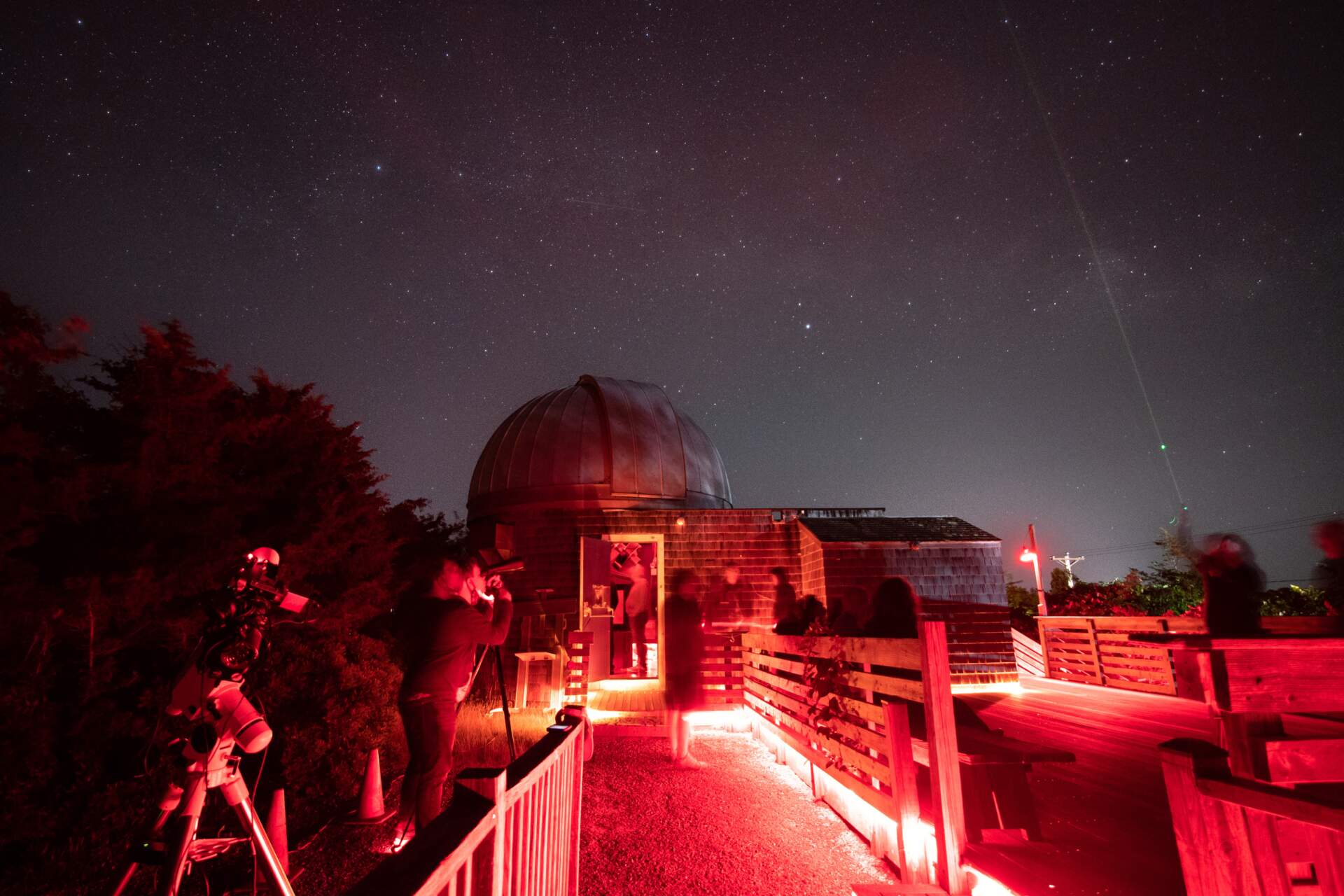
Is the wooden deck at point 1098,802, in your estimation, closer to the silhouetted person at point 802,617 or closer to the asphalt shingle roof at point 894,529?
the silhouetted person at point 802,617

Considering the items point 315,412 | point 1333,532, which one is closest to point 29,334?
point 315,412

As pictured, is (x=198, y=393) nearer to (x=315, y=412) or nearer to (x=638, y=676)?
(x=315, y=412)

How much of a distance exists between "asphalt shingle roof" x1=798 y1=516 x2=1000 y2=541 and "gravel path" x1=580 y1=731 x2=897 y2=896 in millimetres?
5931

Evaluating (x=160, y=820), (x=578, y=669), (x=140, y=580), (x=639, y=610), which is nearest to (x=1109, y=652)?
(x=639, y=610)

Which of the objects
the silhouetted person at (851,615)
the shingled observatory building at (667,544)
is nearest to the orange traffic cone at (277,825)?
the silhouetted person at (851,615)

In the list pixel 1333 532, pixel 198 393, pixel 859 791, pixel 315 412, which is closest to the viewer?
pixel 859 791

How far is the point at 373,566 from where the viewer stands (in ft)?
25.6

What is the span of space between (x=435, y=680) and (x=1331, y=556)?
6207 millimetres

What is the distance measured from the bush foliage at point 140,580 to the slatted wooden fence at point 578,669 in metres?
2.89

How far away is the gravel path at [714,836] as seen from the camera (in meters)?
3.43

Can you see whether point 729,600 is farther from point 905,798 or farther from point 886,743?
point 905,798

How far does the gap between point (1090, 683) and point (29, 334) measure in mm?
13685

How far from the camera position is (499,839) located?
135 cm

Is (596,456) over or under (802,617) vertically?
over
